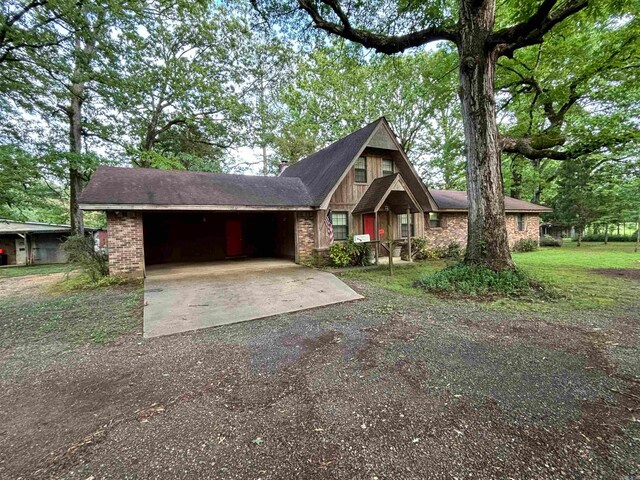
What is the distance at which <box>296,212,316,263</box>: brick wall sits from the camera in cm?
1147

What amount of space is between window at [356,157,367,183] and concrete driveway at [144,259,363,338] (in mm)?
5014

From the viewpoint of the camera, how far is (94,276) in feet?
27.7

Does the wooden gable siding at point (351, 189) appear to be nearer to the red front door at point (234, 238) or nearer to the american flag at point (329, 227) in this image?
the american flag at point (329, 227)

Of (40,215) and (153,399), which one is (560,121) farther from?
(40,215)

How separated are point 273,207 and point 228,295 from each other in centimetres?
471

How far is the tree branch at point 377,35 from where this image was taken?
7.62 m

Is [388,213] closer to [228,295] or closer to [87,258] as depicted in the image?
[228,295]

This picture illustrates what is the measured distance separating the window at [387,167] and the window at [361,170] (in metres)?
1.09

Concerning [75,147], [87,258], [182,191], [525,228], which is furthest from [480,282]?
[75,147]

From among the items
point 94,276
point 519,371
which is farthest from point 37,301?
point 519,371

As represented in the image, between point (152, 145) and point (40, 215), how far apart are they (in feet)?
63.5

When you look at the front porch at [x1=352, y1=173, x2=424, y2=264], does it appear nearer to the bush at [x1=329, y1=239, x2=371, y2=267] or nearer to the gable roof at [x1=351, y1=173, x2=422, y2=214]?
the gable roof at [x1=351, y1=173, x2=422, y2=214]

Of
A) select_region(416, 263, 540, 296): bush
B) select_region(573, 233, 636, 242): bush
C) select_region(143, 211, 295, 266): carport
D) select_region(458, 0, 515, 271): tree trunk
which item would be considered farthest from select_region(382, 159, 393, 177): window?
select_region(573, 233, 636, 242): bush

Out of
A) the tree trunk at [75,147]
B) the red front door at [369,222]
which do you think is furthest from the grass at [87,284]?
the red front door at [369,222]
